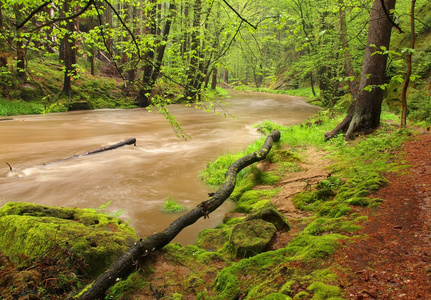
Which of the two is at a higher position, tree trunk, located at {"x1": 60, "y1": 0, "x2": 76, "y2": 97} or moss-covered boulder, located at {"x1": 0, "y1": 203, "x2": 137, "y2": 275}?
tree trunk, located at {"x1": 60, "y1": 0, "x2": 76, "y2": 97}

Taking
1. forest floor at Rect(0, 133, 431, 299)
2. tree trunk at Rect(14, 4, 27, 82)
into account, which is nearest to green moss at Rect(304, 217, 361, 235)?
forest floor at Rect(0, 133, 431, 299)

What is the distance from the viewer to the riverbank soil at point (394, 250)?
91.3 inches

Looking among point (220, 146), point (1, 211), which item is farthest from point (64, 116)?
point (1, 211)

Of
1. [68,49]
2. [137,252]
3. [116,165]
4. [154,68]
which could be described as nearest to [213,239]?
[137,252]

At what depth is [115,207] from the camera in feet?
20.8

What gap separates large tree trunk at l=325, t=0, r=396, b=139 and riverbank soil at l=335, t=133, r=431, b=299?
4.22 metres

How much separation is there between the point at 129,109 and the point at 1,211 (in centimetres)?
1761

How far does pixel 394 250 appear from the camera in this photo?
2875 mm

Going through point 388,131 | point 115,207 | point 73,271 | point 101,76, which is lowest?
point 115,207

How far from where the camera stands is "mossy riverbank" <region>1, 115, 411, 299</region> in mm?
2859

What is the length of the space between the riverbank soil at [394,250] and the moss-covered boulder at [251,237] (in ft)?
3.75

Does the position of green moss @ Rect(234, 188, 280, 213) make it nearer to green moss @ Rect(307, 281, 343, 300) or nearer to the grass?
the grass

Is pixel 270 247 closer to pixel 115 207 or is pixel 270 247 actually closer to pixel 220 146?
pixel 115 207

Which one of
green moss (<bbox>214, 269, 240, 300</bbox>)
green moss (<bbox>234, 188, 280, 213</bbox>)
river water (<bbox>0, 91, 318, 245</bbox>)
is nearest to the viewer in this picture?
green moss (<bbox>214, 269, 240, 300</bbox>)
